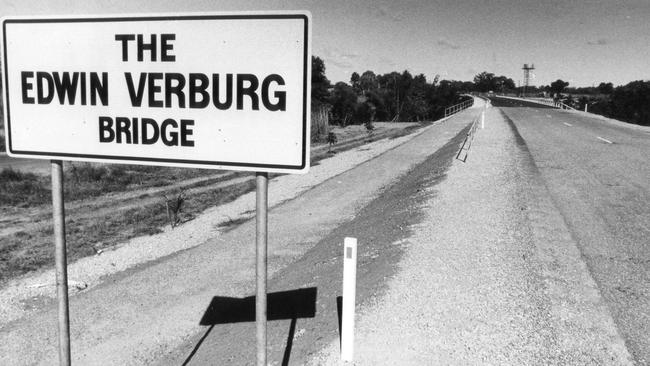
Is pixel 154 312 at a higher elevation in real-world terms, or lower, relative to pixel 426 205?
lower

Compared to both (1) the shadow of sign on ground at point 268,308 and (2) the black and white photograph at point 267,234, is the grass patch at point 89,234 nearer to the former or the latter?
(2) the black and white photograph at point 267,234

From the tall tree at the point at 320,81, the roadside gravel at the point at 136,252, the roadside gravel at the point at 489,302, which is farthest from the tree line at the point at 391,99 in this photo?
the roadside gravel at the point at 489,302

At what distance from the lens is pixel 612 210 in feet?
32.1

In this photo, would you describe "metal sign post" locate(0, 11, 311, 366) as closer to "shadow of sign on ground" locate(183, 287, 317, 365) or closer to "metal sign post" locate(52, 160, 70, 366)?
"metal sign post" locate(52, 160, 70, 366)

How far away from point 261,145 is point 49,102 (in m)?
1.27

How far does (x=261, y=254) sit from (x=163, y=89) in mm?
1034

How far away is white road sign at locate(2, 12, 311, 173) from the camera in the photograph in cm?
243

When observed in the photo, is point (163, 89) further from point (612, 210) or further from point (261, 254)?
point (612, 210)

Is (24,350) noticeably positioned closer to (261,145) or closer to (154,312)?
(154,312)

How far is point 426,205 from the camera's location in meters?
10.4

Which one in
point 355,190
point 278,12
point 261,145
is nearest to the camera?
point 278,12

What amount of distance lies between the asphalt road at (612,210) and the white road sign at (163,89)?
3875mm

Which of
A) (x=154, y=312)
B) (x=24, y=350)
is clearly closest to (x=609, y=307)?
(x=154, y=312)

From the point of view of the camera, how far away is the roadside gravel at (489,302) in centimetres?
435
